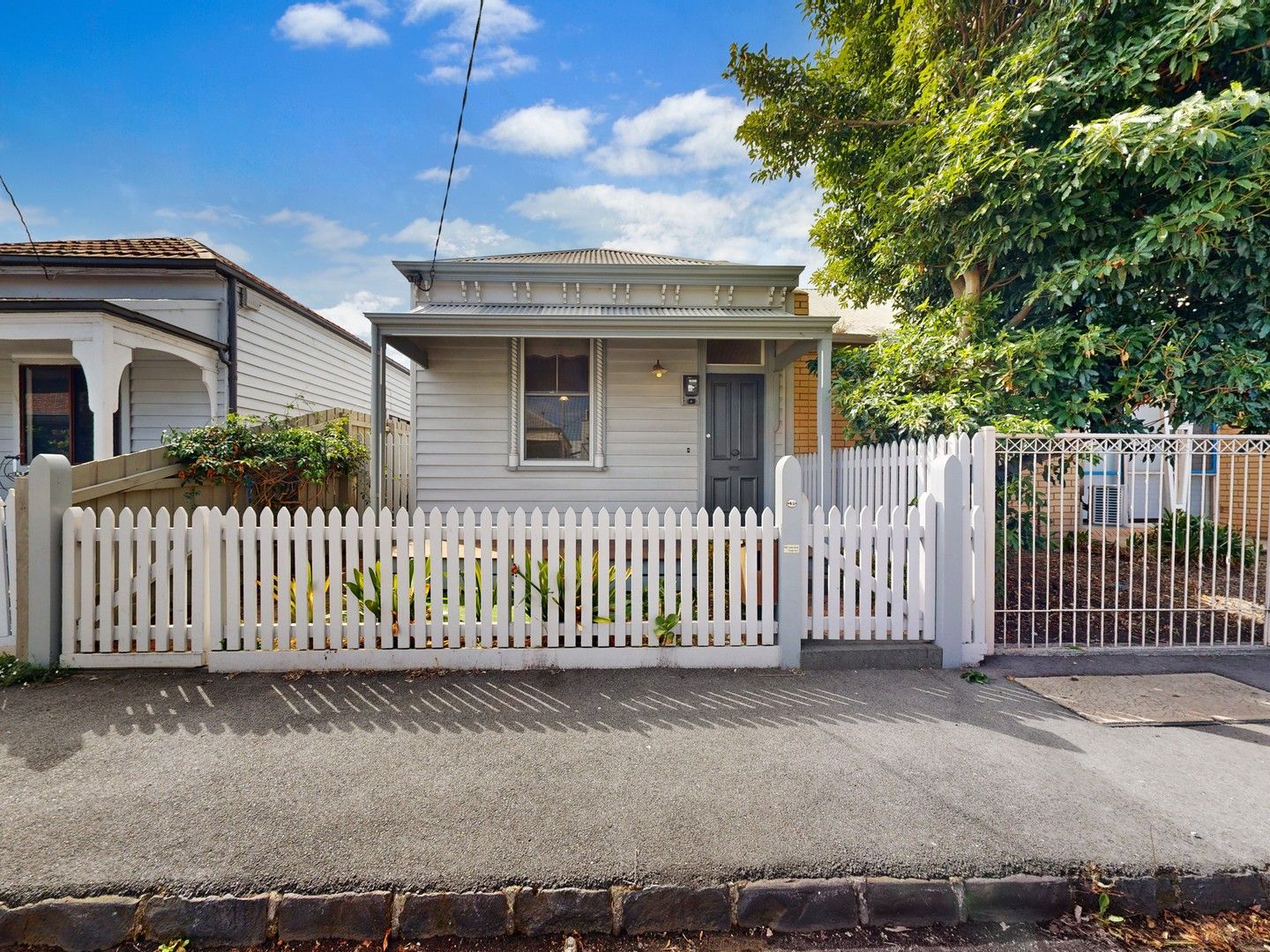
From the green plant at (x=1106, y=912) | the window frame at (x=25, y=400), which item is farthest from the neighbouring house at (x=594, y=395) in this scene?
the green plant at (x=1106, y=912)

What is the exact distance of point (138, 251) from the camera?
881cm

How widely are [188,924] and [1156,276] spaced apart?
29.2ft

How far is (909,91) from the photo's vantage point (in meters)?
7.79

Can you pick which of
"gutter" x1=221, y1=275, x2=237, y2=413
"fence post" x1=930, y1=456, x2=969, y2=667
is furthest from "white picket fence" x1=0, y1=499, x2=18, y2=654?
"fence post" x1=930, y1=456, x2=969, y2=667

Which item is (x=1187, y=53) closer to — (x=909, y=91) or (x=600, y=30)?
(x=909, y=91)

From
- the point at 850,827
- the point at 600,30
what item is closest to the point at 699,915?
the point at 850,827

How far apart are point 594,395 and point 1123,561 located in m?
7.84

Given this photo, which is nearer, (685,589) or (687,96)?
(685,589)

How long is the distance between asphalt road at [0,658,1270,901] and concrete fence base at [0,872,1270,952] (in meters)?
0.06

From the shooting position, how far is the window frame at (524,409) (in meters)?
7.86

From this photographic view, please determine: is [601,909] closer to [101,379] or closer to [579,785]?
[579,785]

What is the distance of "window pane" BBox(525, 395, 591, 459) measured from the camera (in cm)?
803

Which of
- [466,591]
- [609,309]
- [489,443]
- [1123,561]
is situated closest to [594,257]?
[609,309]

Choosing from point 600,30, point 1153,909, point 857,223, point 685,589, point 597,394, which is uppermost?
point 600,30
